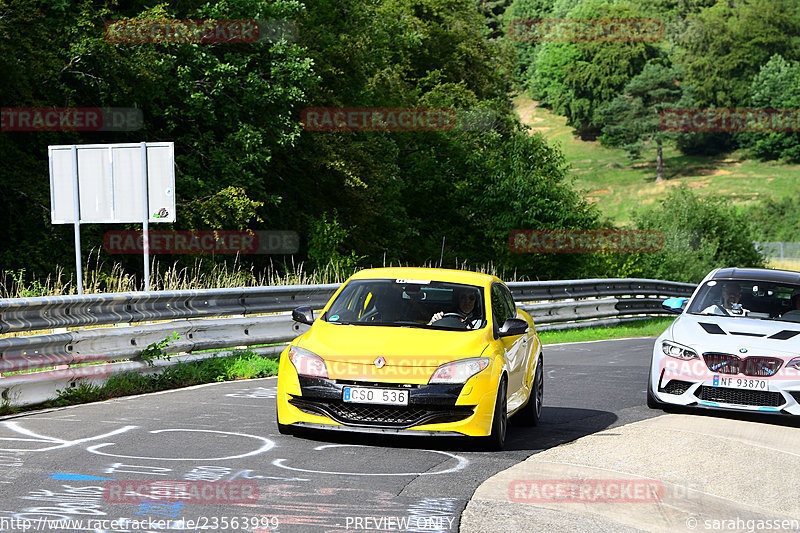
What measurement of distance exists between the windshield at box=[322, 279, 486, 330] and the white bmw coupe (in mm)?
2555

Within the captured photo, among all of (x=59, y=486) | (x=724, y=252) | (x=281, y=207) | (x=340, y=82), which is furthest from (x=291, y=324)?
(x=724, y=252)

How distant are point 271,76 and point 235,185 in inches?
138

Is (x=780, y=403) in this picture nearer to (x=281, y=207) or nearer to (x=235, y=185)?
(x=235, y=185)

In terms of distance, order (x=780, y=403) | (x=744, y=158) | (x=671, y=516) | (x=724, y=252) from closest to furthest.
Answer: (x=671, y=516)
(x=780, y=403)
(x=724, y=252)
(x=744, y=158)

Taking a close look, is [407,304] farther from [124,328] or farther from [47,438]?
[124,328]

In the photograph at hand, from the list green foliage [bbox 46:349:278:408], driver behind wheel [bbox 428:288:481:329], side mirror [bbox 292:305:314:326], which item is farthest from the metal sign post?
driver behind wheel [bbox 428:288:481:329]

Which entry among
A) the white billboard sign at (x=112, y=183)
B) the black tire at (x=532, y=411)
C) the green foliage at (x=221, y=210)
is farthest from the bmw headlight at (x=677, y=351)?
the green foliage at (x=221, y=210)

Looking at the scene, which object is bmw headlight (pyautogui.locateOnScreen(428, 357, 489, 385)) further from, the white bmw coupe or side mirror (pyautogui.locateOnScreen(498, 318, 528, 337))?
the white bmw coupe

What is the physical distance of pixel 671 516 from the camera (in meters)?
6.04

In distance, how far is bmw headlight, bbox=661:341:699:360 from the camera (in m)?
10.5

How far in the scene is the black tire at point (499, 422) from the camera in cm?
804

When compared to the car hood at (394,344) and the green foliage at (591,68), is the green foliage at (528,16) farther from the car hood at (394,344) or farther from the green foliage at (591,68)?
the car hood at (394,344)

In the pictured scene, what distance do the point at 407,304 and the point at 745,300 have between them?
4.92 meters

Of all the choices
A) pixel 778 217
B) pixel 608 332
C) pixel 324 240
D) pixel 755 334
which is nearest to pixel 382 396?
pixel 755 334
